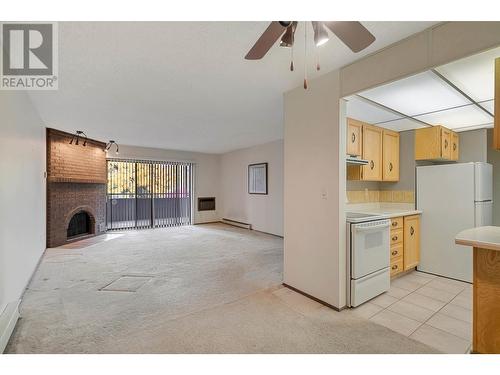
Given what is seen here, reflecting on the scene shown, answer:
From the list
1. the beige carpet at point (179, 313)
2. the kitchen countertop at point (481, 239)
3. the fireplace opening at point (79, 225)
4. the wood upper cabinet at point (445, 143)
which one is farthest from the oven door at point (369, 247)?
the fireplace opening at point (79, 225)

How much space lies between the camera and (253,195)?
6918mm

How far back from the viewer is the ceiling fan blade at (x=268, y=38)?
123 centimetres

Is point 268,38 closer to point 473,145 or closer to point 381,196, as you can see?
point 381,196

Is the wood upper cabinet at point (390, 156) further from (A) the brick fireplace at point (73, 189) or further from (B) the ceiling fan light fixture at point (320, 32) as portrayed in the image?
(A) the brick fireplace at point (73, 189)

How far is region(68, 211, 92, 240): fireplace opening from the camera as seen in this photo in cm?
545

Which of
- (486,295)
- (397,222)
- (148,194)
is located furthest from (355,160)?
(148,194)

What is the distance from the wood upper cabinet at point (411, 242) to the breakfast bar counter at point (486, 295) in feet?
5.53

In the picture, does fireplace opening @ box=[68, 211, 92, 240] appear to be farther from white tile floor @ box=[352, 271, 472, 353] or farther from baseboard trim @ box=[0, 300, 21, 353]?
white tile floor @ box=[352, 271, 472, 353]

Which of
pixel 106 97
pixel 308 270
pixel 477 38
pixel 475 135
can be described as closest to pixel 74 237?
pixel 106 97

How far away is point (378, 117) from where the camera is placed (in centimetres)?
307

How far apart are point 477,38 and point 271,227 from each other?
17.3ft
